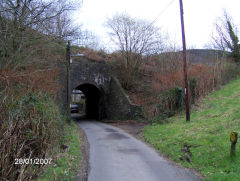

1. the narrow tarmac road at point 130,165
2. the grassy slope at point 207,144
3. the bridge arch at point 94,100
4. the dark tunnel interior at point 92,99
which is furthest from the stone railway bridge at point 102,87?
the narrow tarmac road at point 130,165

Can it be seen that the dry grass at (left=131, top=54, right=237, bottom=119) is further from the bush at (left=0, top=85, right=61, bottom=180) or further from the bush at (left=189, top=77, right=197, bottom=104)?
the bush at (left=0, top=85, right=61, bottom=180)

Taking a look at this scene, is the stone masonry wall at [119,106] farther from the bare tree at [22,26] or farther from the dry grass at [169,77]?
the bare tree at [22,26]

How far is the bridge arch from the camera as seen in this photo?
2320cm

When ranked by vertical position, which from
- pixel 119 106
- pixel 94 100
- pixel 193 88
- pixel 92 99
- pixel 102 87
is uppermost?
pixel 102 87

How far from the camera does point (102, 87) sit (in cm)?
2277

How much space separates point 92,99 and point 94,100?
95 cm

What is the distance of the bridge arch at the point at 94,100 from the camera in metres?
23.2

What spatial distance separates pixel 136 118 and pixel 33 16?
11.8 meters

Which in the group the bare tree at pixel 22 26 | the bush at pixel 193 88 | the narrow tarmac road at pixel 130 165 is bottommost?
the narrow tarmac road at pixel 130 165

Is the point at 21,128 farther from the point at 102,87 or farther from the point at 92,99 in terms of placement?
the point at 92,99

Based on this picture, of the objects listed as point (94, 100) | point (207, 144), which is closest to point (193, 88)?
point (207, 144)

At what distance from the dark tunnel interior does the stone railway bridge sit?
0.76 ft

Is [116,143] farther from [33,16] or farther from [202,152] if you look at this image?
[33,16]

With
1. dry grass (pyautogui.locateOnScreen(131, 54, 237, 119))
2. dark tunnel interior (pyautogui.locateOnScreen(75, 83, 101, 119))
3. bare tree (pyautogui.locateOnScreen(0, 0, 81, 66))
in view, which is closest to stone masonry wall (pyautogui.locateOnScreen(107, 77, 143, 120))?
dry grass (pyautogui.locateOnScreen(131, 54, 237, 119))
